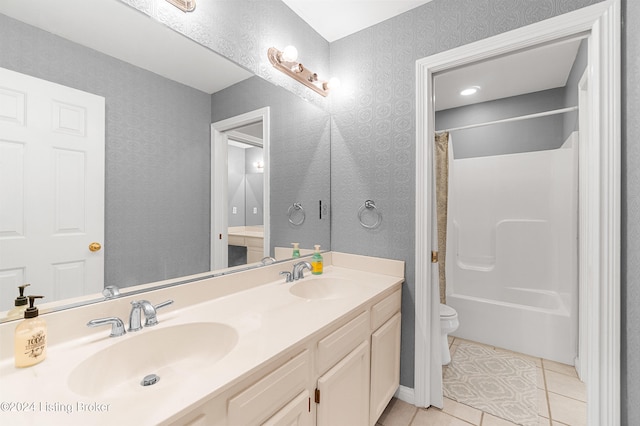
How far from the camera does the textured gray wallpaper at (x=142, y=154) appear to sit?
2.80 ft

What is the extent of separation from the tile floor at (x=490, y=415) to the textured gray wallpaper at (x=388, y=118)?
0.17m

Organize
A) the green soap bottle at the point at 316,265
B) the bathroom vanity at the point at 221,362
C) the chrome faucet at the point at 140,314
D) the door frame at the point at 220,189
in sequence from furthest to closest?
1. the green soap bottle at the point at 316,265
2. the door frame at the point at 220,189
3. the chrome faucet at the point at 140,314
4. the bathroom vanity at the point at 221,362

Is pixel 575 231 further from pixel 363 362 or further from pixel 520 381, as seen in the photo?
pixel 363 362

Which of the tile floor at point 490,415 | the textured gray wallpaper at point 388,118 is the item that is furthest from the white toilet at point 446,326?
the textured gray wallpaper at point 388,118

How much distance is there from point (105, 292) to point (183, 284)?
26 cm

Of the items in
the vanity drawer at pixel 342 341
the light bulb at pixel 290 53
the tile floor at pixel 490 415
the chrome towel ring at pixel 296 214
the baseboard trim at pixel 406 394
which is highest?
the light bulb at pixel 290 53

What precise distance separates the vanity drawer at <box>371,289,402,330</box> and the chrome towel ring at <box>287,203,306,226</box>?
0.72 m

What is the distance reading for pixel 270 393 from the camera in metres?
0.80

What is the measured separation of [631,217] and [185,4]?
202 cm

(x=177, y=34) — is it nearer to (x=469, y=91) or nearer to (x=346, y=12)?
(x=346, y=12)

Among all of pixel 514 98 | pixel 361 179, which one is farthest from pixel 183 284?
pixel 514 98

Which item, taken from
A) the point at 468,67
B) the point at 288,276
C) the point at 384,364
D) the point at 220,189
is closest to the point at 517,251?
the point at 468,67

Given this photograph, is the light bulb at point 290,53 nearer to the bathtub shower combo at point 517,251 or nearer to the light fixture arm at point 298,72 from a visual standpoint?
the light fixture arm at point 298,72

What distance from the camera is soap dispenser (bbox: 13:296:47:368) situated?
72 cm
